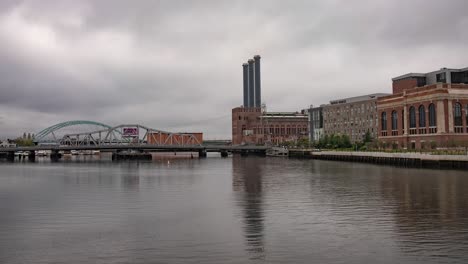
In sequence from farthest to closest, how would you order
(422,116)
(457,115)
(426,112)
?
(422,116)
(426,112)
(457,115)

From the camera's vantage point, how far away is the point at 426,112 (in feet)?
381

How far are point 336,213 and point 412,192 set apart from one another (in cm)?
1531

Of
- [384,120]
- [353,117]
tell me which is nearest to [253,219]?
[384,120]

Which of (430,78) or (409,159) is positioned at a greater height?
(430,78)

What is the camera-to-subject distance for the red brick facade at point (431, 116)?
111 m

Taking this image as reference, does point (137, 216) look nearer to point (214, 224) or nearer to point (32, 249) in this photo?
point (214, 224)

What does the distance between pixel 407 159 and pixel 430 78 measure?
54.0 m

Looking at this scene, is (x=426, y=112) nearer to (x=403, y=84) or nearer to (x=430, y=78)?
(x=403, y=84)

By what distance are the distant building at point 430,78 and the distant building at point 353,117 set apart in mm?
19529

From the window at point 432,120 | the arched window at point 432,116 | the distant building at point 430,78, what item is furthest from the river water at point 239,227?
the distant building at point 430,78

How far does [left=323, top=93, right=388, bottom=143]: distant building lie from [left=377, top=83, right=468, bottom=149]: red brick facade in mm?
28253

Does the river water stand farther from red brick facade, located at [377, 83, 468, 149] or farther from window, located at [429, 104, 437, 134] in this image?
window, located at [429, 104, 437, 134]

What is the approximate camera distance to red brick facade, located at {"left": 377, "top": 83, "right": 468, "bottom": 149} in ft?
363

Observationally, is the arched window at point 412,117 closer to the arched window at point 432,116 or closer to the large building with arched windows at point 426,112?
the large building with arched windows at point 426,112
